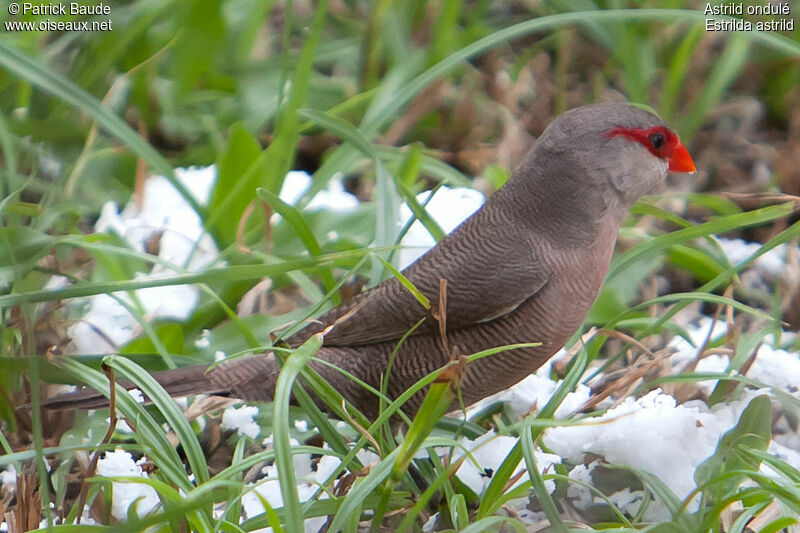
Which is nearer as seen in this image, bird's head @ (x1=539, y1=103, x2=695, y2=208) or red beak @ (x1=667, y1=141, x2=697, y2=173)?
bird's head @ (x1=539, y1=103, x2=695, y2=208)

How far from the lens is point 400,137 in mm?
4359

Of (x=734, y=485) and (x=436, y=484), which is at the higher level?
(x=436, y=484)

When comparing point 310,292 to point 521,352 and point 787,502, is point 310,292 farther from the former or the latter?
point 787,502

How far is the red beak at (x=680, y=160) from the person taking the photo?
9.04 feet

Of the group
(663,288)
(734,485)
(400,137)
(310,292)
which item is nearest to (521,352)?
(734,485)

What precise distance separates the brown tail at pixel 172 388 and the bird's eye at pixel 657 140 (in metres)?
1.42

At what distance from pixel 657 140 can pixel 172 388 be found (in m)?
1.56

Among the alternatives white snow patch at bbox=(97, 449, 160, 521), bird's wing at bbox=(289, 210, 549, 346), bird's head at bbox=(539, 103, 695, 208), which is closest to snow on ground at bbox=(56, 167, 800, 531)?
white snow patch at bbox=(97, 449, 160, 521)

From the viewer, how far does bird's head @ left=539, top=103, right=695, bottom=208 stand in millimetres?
2578

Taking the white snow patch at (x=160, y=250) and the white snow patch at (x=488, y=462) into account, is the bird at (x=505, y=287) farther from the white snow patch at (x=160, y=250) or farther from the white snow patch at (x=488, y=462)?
the white snow patch at (x=160, y=250)

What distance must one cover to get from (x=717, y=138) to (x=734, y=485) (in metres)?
2.93

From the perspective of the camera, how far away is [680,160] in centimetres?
278

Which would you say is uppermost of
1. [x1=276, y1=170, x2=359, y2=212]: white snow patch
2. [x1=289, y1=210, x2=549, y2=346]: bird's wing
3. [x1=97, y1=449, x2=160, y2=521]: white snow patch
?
[x1=276, y1=170, x2=359, y2=212]: white snow patch

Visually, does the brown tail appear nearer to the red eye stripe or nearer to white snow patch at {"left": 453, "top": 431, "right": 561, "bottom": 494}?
white snow patch at {"left": 453, "top": 431, "right": 561, "bottom": 494}
